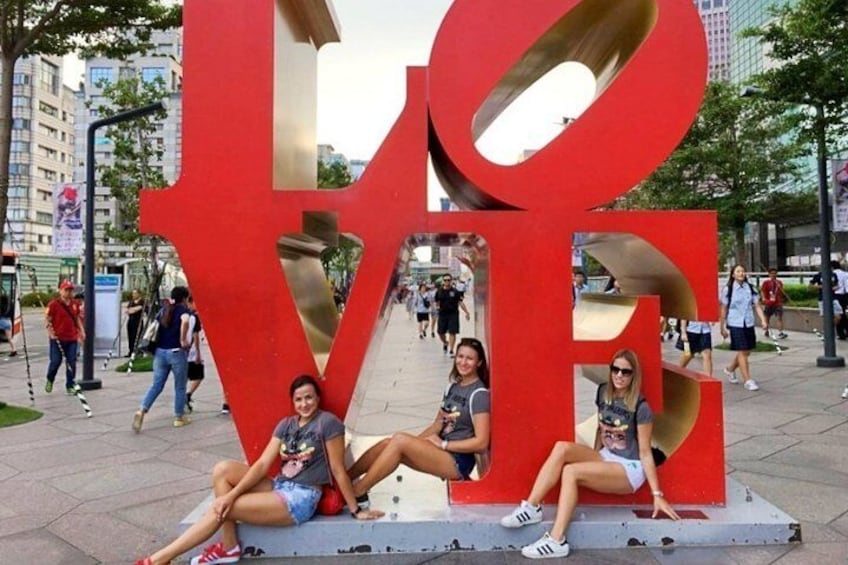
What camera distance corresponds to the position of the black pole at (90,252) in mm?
10438

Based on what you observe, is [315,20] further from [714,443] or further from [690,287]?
[714,443]

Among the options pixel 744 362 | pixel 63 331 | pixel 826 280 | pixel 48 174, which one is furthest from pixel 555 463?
pixel 48 174

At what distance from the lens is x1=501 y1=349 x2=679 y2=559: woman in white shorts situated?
12.8ft

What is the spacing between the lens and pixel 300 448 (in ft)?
13.1

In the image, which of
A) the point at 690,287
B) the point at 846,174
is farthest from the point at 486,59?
the point at 846,174

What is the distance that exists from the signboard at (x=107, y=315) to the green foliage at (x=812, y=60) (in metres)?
14.2

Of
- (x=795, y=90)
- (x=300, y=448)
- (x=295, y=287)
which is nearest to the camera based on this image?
(x=300, y=448)

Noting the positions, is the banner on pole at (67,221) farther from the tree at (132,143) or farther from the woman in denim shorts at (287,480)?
the woman in denim shorts at (287,480)

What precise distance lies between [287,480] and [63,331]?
25.8 ft

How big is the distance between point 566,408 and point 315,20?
12.6 ft

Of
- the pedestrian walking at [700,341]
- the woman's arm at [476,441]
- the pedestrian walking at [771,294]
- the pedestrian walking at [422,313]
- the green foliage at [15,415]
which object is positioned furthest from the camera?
the pedestrian walking at [422,313]

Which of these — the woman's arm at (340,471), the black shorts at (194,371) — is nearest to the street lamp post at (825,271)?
the black shorts at (194,371)

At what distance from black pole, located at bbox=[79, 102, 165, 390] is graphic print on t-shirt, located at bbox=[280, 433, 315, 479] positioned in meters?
7.88

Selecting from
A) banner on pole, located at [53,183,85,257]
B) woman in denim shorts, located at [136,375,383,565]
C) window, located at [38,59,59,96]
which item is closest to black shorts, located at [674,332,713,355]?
woman in denim shorts, located at [136,375,383,565]
